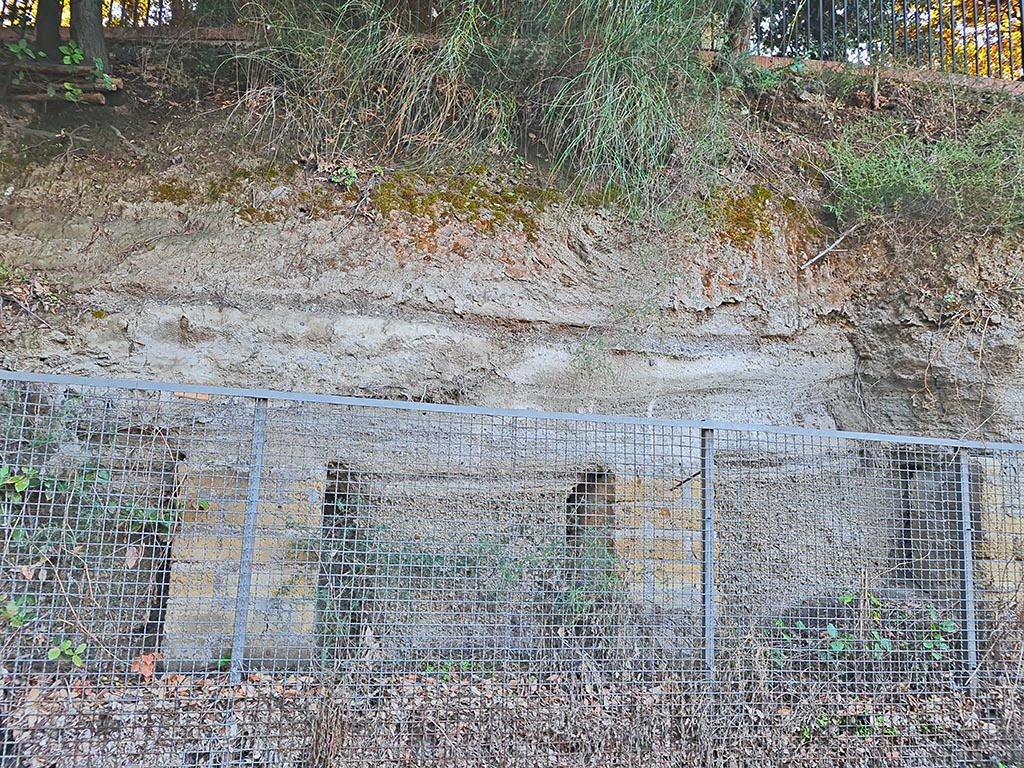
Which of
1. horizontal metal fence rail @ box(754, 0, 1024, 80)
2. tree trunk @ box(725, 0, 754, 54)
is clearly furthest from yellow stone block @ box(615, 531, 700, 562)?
horizontal metal fence rail @ box(754, 0, 1024, 80)

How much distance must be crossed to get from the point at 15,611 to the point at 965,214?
5971mm

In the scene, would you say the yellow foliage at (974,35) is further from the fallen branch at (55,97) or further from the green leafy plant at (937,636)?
the fallen branch at (55,97)

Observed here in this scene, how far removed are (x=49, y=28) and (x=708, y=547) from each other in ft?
16.5

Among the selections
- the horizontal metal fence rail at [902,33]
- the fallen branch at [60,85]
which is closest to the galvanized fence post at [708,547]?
the horizontal metal fence rail at [902,33]

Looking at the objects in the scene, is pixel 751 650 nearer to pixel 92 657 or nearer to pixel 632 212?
pixel 632 212

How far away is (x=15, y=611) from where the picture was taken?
12.1ft

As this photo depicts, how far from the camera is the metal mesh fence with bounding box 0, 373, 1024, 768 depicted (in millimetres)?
3822

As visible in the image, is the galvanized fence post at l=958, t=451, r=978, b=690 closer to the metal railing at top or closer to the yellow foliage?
the metal railing at top

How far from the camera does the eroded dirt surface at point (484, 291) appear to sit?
505cm

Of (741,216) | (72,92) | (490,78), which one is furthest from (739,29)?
(72,92)

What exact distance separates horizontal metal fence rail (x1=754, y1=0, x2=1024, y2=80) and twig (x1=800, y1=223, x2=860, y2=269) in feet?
4.82

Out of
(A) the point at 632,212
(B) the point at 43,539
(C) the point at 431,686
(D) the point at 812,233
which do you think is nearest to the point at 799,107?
(D) the point at 812,233

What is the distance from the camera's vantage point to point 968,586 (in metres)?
4.64

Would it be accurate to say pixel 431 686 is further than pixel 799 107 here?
No
